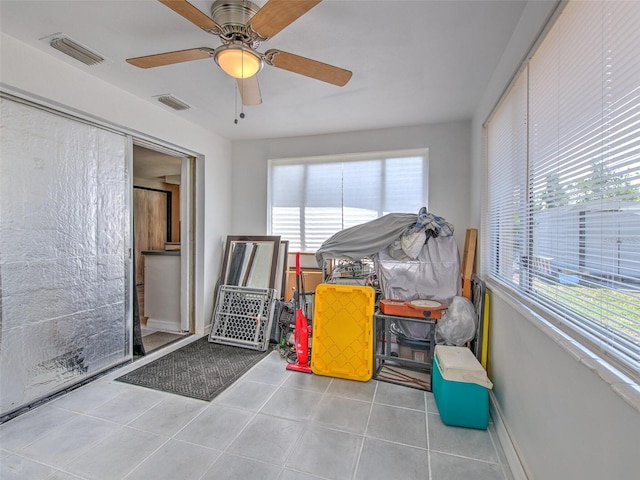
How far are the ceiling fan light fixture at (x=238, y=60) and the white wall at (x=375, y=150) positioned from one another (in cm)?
222

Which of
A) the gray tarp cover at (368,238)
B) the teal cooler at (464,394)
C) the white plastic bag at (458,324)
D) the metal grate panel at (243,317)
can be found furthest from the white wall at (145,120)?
the teal cooler at (464,394)

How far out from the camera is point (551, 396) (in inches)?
51.3

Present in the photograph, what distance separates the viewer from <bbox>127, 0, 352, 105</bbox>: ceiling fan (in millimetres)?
1376

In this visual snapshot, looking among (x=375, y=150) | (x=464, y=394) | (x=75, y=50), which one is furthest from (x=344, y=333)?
(x=75, y=50)

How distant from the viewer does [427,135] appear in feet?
11.8

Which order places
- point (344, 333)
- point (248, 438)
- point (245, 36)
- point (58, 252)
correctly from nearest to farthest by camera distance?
point (245, 36) < point (248, 438) < point (58, 252) < point (344, 333)

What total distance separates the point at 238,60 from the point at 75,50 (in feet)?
4.65

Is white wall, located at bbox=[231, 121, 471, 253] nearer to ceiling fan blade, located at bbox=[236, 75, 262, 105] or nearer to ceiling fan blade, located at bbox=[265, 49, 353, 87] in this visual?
ceiling fan blade, located at bbox=[236, 75, 262, 105]

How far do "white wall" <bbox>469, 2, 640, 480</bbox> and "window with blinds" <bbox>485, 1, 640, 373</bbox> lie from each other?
0.09 metres

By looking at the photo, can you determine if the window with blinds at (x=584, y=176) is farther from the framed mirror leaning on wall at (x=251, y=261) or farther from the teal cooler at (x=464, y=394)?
the framed mirror leaning on wall at (x=251, y=261)

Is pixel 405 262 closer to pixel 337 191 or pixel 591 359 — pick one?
pixel 337 191

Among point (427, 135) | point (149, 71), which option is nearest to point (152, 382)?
point (149, 71)

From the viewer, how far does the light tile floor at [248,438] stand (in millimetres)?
1680

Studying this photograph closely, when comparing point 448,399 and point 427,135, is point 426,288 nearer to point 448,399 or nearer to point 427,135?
point 448,399
